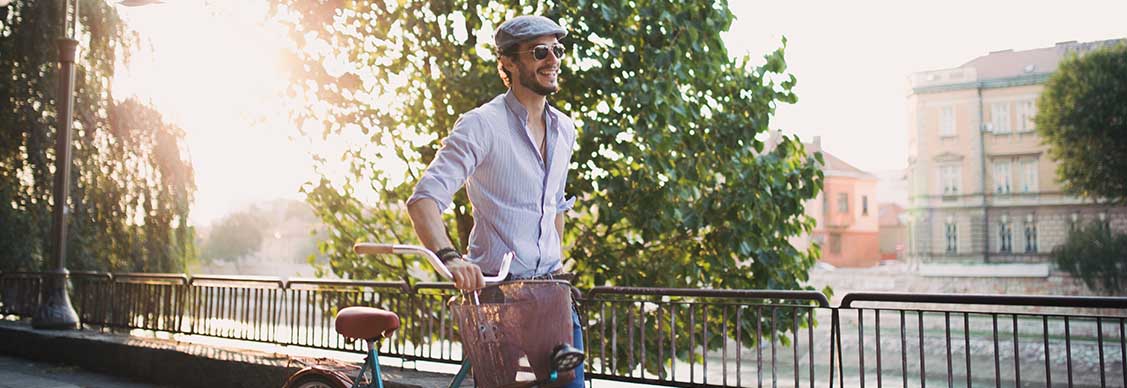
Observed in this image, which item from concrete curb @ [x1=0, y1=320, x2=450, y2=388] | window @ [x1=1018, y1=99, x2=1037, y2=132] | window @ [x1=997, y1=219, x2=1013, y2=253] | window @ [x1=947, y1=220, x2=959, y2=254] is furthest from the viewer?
window @ [x1=947, y1=220, x2=959, y2=254]

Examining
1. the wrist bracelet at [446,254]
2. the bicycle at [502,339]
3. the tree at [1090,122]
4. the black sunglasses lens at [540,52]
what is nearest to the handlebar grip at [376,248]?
the bicycle at [502,339]

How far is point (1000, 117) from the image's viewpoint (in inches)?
2594

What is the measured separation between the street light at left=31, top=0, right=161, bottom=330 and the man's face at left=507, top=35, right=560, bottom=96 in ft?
29.4

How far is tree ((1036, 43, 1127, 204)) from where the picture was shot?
48344 mm

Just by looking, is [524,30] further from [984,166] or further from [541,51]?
[984,166]

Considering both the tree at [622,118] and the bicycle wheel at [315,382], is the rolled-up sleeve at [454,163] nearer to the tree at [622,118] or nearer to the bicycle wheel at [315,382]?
the bicycle wheel at [315,382]

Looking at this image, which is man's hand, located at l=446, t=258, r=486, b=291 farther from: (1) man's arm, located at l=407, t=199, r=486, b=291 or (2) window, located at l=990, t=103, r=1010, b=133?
(2) window, located at l=990, t=103, r=1010, b=133

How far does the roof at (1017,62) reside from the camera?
65875 mm

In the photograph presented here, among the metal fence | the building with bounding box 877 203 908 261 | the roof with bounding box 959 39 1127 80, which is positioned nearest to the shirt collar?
the metal fence

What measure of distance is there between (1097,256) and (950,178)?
14.8m

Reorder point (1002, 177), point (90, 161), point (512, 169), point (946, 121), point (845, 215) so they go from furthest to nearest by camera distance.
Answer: point (845, 215) < point (946, 121) < point (1002, 177) < point (90, 161) < point (512, 169)

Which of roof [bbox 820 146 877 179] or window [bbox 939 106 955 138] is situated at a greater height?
window [bbox 939 106 955 138]

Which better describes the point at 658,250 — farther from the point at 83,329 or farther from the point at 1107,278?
the point at 1107,278

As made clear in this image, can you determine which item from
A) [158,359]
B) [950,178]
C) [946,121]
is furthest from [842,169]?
[158,359]
